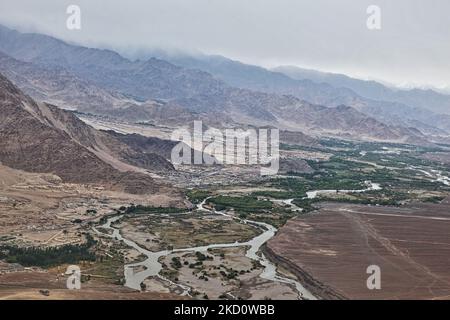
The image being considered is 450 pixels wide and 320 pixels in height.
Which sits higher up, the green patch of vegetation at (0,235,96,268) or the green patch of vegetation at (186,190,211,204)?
the green patch of vegetation at (0,235,96,268)

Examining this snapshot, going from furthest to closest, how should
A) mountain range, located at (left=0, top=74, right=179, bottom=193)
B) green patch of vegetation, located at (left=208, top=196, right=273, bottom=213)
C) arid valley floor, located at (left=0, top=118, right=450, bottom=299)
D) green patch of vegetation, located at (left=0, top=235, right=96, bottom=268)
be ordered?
mountain range, located at (left=0, top=74, right=179, bottom=193) → green patch of vegetation, located at (left=208, top=196, right=273, bottom=213) → green patch of vegetation, located at (left=0, top=235, right=96, bottom=268) → arid valley floor, located at (left=0, top=118, right=450, bottom=299)

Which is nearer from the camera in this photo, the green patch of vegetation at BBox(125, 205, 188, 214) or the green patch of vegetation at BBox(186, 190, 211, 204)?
the green patch of vegetation at BBox(125, 205, 188, 214)

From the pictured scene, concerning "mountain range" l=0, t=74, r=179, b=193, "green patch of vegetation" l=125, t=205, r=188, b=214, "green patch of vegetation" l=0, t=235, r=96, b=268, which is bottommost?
"green patch of vegetation" l=125, t=205, r=188, b=214

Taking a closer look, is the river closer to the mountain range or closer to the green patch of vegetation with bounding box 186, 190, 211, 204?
the green patch of vegetation with bounding box 186, 190, 211, 204

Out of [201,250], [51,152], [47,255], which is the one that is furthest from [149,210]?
[47,255]

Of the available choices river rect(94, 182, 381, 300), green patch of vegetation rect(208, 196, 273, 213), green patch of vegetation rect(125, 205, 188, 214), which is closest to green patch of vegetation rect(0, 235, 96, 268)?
river rect(94, 182, 381, 300)

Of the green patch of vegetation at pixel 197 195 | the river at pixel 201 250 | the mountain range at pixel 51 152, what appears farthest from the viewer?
the mountain range at pixel 51 152

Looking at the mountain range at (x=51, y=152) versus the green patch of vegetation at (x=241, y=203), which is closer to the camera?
the green patch of vegetation at (x=241, y=203)

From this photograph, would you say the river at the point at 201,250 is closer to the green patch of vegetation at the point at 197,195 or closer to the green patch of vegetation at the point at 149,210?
the green patch of vegetation at the point at 149,210

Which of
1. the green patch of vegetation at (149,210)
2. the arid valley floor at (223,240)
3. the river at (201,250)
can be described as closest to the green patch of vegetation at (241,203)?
the arid valley floor at (223,240)

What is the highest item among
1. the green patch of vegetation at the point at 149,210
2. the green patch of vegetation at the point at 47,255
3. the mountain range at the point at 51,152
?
the mountain range at the point at 51,152
